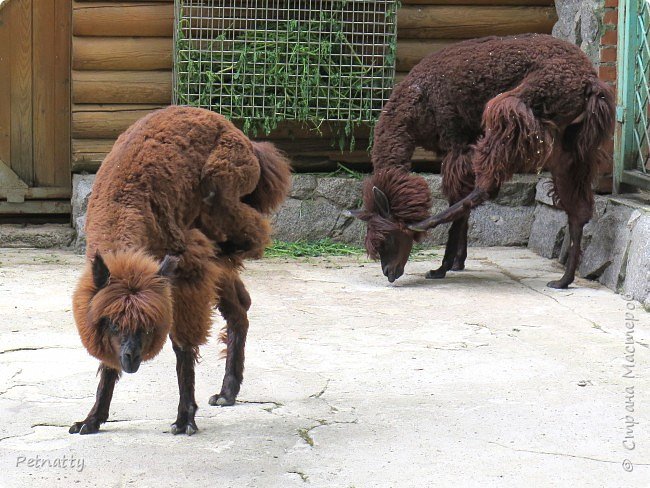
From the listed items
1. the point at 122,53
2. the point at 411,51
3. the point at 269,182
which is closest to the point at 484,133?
the point at 411,51

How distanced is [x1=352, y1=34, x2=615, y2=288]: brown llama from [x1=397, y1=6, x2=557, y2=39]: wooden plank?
1208 millimetres

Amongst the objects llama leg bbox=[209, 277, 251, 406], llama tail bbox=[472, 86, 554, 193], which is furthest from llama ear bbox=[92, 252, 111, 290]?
llama tail bbox=[472, 86, 554, 193]

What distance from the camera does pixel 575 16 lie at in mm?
8391

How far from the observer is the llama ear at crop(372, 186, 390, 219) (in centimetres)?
745

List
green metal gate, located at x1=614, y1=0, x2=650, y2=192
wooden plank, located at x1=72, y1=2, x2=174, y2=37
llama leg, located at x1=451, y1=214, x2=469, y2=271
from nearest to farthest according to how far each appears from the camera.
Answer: green metal gate, located at x1=614, y1=0, x2=650, y2=192 < llama leg, located at x1=451, y1=214, x2=469, y2=271 < wooden plank, located at x1=72, y1=2, x2=174, y2=37

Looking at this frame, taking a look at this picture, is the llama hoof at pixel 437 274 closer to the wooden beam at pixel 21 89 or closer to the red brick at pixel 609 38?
the red brick at pixel 609 38

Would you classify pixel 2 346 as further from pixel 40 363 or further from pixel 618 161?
pixel 618 161

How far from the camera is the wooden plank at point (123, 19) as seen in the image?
8.52 meters

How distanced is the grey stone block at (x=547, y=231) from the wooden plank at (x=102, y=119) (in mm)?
3573

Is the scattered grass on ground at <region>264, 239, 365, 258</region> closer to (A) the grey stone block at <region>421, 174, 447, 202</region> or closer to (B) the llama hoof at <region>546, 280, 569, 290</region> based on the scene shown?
(A) the grey stone block at <region>421, 174, 447, 202</region>

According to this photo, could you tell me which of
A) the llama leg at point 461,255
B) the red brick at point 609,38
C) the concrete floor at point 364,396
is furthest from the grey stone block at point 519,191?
the concrete floor at point 364,396

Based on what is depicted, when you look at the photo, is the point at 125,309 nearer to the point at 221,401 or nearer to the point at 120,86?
the point at 221,401

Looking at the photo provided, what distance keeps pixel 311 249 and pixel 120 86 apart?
7.22 ft

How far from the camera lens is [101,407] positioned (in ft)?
14.0
